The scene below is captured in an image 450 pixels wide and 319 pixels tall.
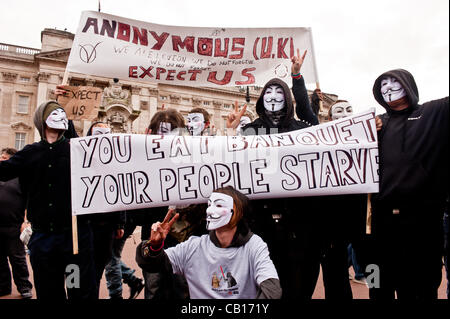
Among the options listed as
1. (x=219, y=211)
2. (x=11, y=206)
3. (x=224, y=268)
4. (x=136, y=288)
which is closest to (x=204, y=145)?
(x=219, y=211)

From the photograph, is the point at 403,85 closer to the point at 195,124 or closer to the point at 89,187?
the point at 195,124

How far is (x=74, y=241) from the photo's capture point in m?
3.23

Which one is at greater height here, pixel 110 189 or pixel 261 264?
pixel 110 189

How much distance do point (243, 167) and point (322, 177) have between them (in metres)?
0.79

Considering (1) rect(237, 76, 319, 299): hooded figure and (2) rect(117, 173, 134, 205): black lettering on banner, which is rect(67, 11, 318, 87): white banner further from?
(2) rect(117, 173, 134, 205): black lettering on banner

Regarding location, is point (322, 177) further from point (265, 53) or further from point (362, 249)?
point (265, 53)

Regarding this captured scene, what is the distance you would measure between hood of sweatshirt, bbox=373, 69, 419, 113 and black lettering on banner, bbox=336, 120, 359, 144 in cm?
37

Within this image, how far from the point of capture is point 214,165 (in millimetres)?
3422

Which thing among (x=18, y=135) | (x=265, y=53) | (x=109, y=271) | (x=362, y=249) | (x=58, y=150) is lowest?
(x=109, y=271)

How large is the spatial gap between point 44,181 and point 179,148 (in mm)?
1362

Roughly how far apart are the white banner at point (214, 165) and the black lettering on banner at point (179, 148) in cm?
1

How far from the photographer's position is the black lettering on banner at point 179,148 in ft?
11.5

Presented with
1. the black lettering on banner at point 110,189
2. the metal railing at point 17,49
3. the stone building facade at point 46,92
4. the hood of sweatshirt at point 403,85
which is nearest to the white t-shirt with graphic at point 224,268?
the black lettering on banner at point 110,189
